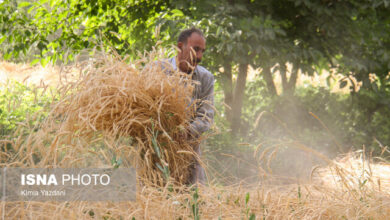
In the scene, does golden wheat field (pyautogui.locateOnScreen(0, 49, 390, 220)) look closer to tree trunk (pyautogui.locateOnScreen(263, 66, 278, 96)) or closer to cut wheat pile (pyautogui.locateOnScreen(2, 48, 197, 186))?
cut wheat pile (pyautogui.locateOnScreen(2, 48, 197, 186))

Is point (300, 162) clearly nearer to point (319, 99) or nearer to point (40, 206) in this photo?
point (319, 99)

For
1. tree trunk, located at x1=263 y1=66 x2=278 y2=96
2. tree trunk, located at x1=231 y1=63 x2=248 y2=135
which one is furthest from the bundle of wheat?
tree trunk, located at x1=263 y1=66 x2=278 y2=96

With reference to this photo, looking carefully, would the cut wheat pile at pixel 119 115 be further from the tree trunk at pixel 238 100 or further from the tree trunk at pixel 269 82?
the tree trunk at pixel 269 82

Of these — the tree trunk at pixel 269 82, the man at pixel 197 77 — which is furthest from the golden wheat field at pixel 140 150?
the tree trunk at pixel 269 82

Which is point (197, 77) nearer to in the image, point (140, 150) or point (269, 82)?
point (140, 150)

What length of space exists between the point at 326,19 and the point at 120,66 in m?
3.69

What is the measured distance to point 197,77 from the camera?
2705mm

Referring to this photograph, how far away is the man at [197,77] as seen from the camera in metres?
2.19

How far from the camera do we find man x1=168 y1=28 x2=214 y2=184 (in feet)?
7.20

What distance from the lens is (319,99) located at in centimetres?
740

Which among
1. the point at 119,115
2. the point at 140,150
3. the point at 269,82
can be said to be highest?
the point at 269,82

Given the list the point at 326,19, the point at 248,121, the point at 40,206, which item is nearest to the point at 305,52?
the point at 326,19

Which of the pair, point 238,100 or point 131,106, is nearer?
point 131,106

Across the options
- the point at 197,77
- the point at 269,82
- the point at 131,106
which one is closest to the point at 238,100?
the point at 269,82
